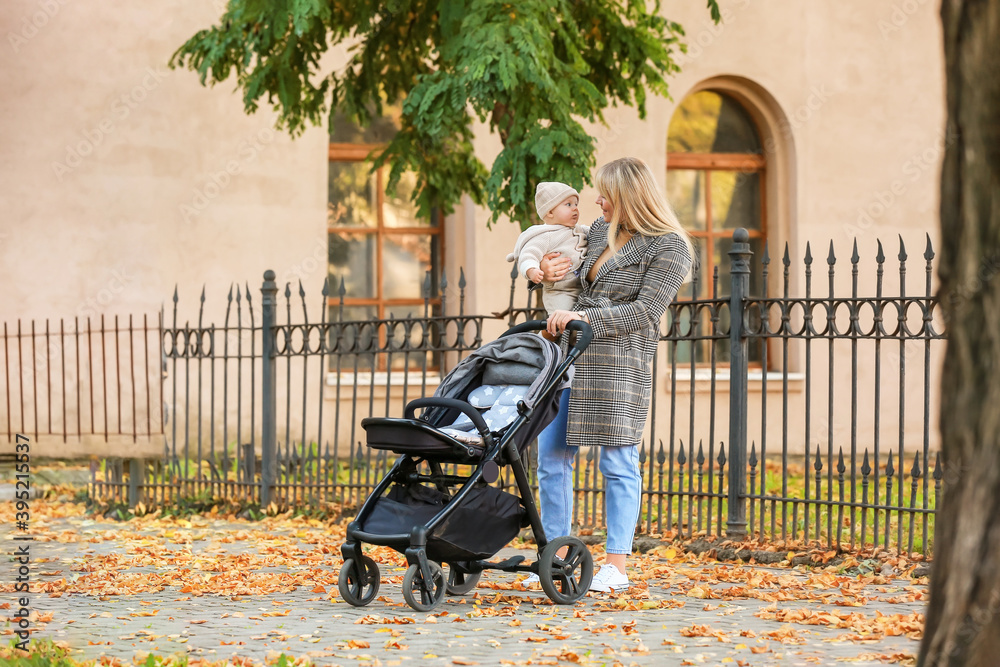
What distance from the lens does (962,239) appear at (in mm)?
2650

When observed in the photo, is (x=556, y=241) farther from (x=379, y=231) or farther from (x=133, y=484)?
(x=379, y=231)

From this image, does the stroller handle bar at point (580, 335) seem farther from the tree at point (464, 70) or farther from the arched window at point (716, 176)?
the arched window at point (716, 176)

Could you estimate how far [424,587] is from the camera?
4734 millimetres

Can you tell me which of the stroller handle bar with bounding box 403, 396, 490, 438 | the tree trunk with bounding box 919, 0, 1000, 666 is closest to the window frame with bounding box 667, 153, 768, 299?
the stroller handle bar with bounding box 403, 396, 490, 438

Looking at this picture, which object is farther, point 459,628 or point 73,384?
point 73,384

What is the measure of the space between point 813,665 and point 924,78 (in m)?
10.2

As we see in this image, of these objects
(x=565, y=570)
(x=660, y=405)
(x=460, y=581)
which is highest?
(x=660, y=405)

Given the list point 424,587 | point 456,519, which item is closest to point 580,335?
point 456,519

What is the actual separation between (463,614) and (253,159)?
7479 mm

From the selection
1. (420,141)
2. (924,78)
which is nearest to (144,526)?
(420,141)

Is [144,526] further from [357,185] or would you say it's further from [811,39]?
[811,39]

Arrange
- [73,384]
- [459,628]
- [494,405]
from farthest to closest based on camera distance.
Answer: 1. [73,384]
2. [494,405]
3. [459,628]

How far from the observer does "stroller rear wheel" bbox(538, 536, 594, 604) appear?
4.87m

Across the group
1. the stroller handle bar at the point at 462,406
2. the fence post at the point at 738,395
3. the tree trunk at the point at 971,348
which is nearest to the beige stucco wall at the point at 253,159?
the fence post at the point at 738,395
